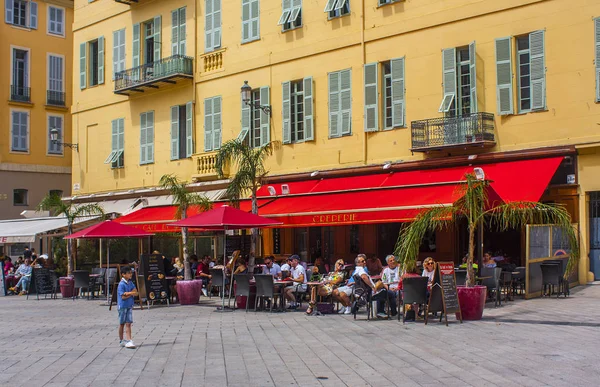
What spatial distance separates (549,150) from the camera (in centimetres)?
1923

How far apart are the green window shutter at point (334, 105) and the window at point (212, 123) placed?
528 centimetres

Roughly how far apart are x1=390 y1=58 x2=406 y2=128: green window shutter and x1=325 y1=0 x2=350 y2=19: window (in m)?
2.54

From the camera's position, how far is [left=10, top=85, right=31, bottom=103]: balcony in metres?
39.8

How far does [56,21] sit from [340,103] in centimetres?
2403

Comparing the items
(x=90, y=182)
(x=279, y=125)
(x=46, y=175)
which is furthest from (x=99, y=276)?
(x=46, y=175)

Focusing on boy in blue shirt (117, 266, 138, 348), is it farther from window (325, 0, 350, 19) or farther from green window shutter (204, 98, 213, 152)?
green window shutter (204, 98, 213, 152)

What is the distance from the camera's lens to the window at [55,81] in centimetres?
4156

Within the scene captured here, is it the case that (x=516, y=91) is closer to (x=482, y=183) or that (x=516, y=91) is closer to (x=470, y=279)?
(x=482, y=183)

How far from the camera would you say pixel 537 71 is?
1980 cm

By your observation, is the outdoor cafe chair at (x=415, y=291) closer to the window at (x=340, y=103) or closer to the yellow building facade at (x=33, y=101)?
the window at (x=340, y=103)

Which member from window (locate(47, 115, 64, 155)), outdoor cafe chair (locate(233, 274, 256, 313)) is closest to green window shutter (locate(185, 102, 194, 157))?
outdoor cafe chair (locate(233, 274, 256, 313))

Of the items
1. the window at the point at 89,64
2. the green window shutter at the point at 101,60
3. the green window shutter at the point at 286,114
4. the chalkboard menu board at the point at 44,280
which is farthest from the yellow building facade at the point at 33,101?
the green window shutter at the point at 286,114

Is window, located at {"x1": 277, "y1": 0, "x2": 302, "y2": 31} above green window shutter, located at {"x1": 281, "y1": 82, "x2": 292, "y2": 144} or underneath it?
above

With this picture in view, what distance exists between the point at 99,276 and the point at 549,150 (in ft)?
43.2
